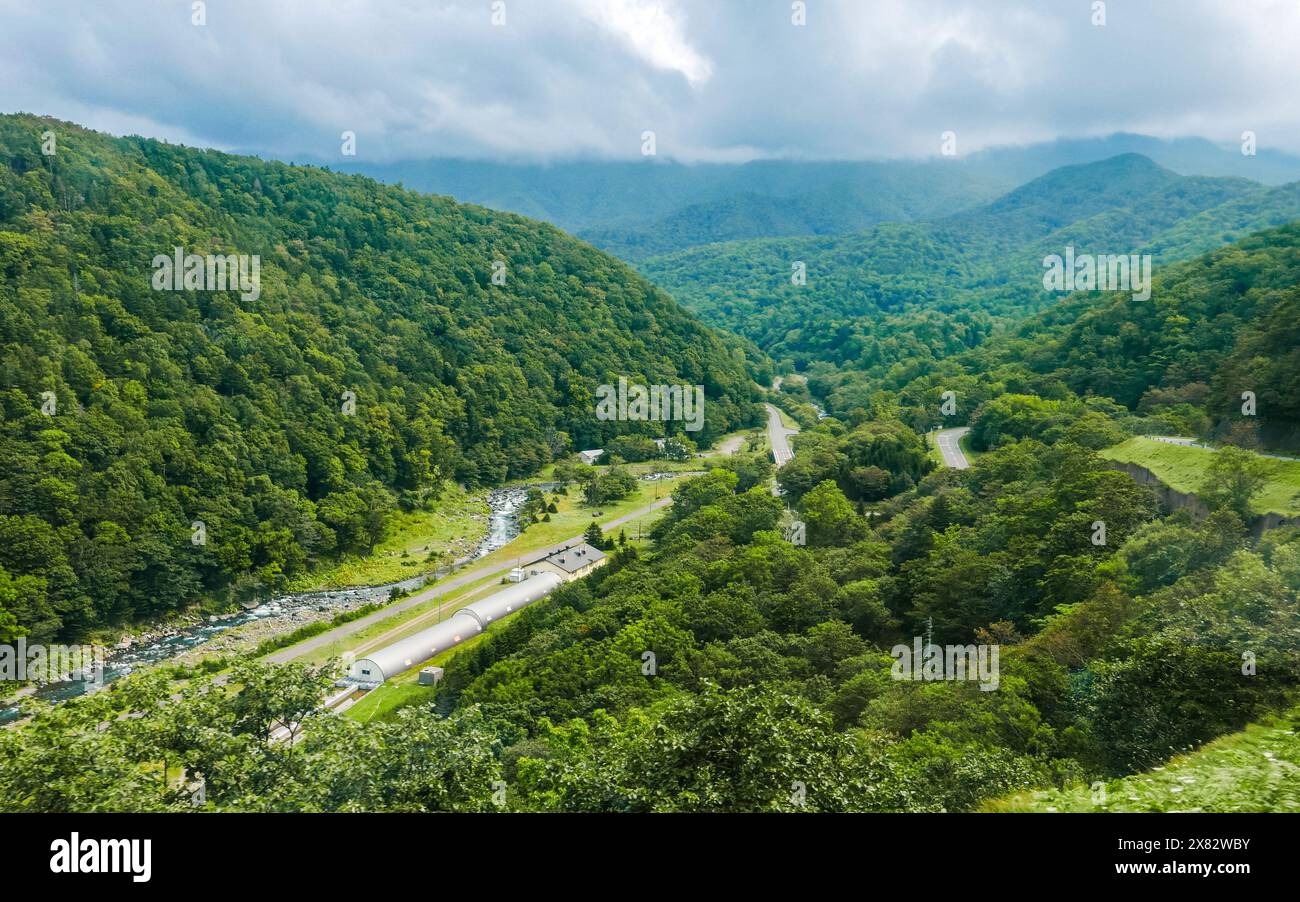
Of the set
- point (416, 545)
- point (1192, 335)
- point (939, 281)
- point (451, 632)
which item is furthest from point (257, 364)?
point (939, 281)

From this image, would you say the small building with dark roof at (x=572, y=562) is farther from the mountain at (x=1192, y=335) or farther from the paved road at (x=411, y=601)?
the mountain at (x=1192, y=335)

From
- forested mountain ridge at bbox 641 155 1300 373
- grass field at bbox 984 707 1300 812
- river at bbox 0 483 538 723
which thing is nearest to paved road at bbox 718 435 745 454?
forested mountain ridge at bbox 641 155 1300 373

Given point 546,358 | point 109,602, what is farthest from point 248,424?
point 546,358

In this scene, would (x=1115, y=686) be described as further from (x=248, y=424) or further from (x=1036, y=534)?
(x=248, y=424)

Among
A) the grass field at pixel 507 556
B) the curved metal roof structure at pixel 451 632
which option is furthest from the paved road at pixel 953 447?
the curved metal roof structure at pixel 451 632

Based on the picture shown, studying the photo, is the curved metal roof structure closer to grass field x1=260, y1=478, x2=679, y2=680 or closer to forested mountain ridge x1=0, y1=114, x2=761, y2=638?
grass field x1=260, y1=478, x2=679, y2=680

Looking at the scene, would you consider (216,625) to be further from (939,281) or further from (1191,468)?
(939,281)
